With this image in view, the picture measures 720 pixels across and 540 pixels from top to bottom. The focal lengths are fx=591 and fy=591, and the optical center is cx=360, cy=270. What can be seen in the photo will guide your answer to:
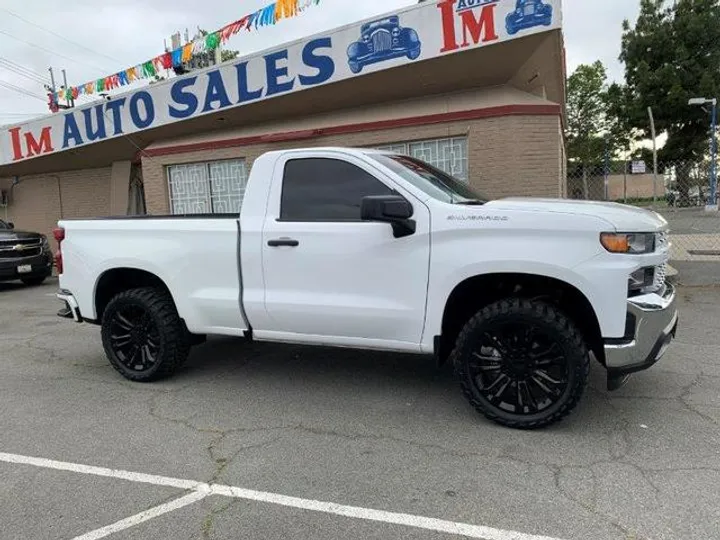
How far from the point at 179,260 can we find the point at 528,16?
21.5ft

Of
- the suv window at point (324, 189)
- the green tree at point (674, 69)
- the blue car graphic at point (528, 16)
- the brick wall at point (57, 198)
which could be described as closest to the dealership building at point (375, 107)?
the blue car graphic at point (528, 16)

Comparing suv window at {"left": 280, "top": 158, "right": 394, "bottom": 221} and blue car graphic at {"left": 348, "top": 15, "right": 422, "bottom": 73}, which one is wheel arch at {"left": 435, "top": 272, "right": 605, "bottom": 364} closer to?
suv window at {"left": 280, "top": 158, "right": 394, "bottom": 221}

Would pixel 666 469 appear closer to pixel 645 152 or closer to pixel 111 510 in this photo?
pixel 111 510

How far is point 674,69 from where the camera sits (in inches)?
1345

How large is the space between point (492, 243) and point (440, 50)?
6.37 meters

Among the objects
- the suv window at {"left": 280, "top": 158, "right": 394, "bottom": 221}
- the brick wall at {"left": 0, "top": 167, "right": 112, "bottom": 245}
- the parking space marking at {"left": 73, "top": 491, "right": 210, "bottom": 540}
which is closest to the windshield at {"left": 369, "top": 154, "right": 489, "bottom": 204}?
the suv window at {"left": 280, "top": 158, "right": 394, "bottom": 221}

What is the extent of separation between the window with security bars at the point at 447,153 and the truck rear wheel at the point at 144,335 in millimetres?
5862

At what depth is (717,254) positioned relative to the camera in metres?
11.1

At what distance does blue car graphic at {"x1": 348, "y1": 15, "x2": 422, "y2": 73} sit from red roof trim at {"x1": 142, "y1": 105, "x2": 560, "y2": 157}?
1.07 metres

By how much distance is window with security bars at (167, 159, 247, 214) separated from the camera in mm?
12414

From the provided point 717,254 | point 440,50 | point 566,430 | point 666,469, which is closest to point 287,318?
point 566,430

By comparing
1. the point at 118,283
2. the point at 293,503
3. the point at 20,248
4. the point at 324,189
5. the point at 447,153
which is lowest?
the point at 293,503

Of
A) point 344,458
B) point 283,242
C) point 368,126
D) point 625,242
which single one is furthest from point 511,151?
point 344,458

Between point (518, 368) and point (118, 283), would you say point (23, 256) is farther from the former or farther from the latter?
point (518, 368)
